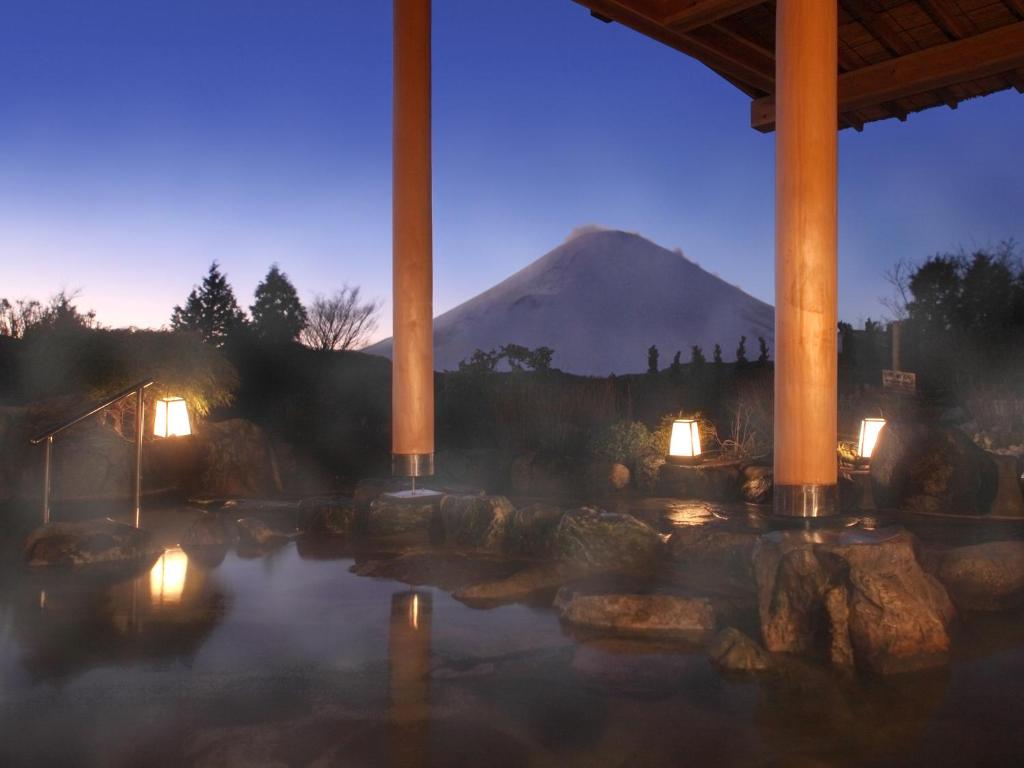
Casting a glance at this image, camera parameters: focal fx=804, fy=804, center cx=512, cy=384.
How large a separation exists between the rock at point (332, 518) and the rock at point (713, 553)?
3001 mm

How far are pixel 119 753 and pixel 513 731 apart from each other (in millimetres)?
1375

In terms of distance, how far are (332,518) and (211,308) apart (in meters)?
31.6

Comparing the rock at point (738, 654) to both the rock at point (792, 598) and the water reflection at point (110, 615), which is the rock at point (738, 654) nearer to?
the rock at point (792, 598)

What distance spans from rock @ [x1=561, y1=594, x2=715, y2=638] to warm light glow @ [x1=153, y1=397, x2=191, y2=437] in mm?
5061

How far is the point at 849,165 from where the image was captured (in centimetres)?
2691

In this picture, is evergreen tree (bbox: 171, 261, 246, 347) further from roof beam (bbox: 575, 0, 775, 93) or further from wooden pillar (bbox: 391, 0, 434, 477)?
roof beam (bbox: 575, 0, 775, 93)

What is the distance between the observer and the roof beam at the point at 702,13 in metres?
6.34

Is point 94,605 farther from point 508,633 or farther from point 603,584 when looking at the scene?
point 603,584

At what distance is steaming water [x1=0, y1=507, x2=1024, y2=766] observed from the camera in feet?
9.17

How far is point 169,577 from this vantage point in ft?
18.1

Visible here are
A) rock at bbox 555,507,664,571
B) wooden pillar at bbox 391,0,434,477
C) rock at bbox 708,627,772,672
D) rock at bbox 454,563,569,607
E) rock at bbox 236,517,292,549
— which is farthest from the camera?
wooden pillar at bbox 391,0,434,477

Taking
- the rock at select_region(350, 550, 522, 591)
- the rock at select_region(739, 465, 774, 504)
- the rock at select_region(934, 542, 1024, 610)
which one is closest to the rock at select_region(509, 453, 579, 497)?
the rock at select_region(739, 465, 774, 504)

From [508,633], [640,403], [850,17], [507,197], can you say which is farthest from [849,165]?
[508,633]

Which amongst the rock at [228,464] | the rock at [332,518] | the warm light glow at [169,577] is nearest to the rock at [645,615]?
the warm light glow at [169,577]
